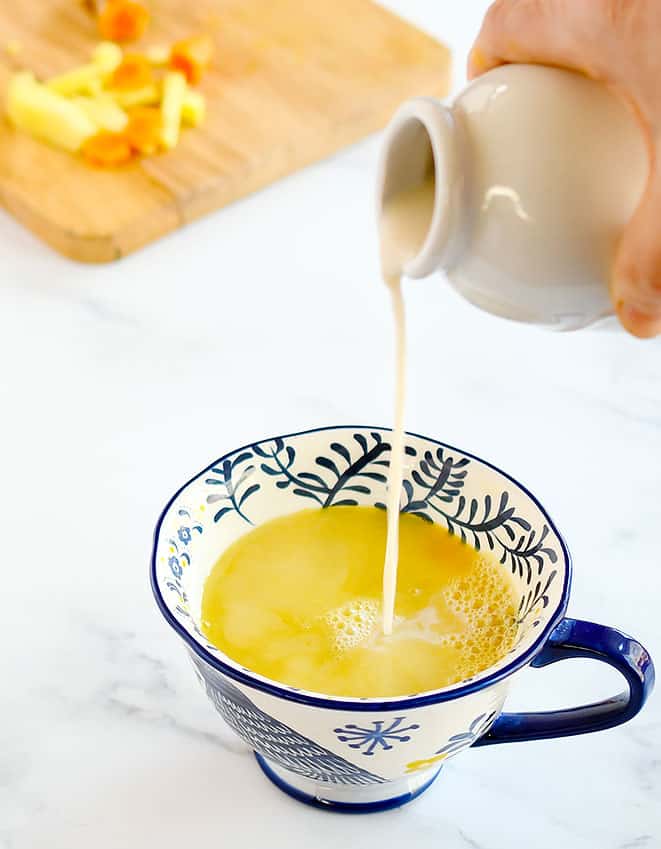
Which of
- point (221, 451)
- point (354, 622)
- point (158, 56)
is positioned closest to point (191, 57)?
point (158, 56)

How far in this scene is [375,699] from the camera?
2.14ft

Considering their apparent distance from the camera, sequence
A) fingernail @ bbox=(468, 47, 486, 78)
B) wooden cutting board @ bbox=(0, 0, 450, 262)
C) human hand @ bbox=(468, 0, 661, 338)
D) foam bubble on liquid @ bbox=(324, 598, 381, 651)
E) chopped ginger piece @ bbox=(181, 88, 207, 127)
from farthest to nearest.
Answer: chopped ginger piece @ bbox=(181, 88, 207, 127), wooden cutting board @ bbox=(0, 0, 450, 262), foam bubble on liquid @ bbox=(324, 598, 381, 651), fingernail @ bbox=(468, 47, 486, 78), human hand @ bbox=(468, 0, 661, 338)

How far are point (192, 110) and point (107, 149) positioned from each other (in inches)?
4.9

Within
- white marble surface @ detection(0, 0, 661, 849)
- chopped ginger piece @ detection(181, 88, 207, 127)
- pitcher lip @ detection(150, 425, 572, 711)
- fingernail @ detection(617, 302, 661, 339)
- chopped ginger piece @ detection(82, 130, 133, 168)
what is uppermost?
fingernail @ detection(617, 302, 661, 339)

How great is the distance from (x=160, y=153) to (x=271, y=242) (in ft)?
0.64

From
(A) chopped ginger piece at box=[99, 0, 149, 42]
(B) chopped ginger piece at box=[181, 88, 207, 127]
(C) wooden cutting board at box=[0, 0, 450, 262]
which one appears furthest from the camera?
(A) chopped ginger piece at box=[99, 0, 149, 42]

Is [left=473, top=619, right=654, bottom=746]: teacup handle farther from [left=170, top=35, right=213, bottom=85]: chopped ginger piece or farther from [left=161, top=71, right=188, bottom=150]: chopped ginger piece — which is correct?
[left=170, top=35, right=213, bottom=85]: chopped ginger piece

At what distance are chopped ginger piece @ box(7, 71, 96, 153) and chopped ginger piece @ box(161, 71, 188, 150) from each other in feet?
0.29

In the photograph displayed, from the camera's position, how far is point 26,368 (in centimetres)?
122

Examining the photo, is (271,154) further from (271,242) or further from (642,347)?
(642,347)

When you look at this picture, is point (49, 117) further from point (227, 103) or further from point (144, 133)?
point (227, 103)

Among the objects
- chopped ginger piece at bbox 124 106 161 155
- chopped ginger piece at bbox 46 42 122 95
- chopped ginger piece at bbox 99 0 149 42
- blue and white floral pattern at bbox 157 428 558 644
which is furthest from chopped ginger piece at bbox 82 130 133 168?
blue and white floral pattern at bbox 157 428 558 644

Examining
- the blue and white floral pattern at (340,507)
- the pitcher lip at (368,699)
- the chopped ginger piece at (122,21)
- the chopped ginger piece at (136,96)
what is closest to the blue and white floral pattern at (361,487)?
the blue and white floral pattern at (340,507)

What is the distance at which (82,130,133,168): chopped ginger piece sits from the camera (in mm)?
1444
